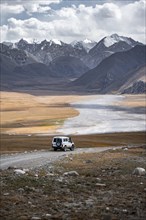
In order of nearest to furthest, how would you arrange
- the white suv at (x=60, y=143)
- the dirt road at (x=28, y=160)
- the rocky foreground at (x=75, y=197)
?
the rocky foreground at (x=75, y=197) → the dirt road at (x=28, y=160) → the white suv at (x=60, y=143)

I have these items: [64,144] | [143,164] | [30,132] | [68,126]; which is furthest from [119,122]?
[143,164]

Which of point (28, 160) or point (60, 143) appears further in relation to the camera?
point (60, 143)

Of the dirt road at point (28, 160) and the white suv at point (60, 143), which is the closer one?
the dirt road at point (28, 160)

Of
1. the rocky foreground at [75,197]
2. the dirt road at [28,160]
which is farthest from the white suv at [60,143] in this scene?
the rocky foreground at [75,197]

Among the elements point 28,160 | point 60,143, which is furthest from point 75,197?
point 60,143

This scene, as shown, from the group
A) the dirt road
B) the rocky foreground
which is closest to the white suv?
the dirt road

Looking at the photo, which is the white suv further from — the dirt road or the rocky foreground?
the rocky foreground

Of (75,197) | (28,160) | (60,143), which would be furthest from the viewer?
(60,143)

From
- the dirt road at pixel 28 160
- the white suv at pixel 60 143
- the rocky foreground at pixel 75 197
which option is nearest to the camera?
the rocky foreground at pixel 75 197

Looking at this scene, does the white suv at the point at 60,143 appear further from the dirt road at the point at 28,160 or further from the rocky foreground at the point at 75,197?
the rocky foreground at the point at 75,197

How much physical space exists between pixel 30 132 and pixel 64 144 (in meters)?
48.3

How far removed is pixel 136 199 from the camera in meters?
17.0

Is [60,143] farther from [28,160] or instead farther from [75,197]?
[75,197]

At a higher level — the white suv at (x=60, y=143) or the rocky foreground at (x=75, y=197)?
the rocky foreground at (x=75, y=197)
